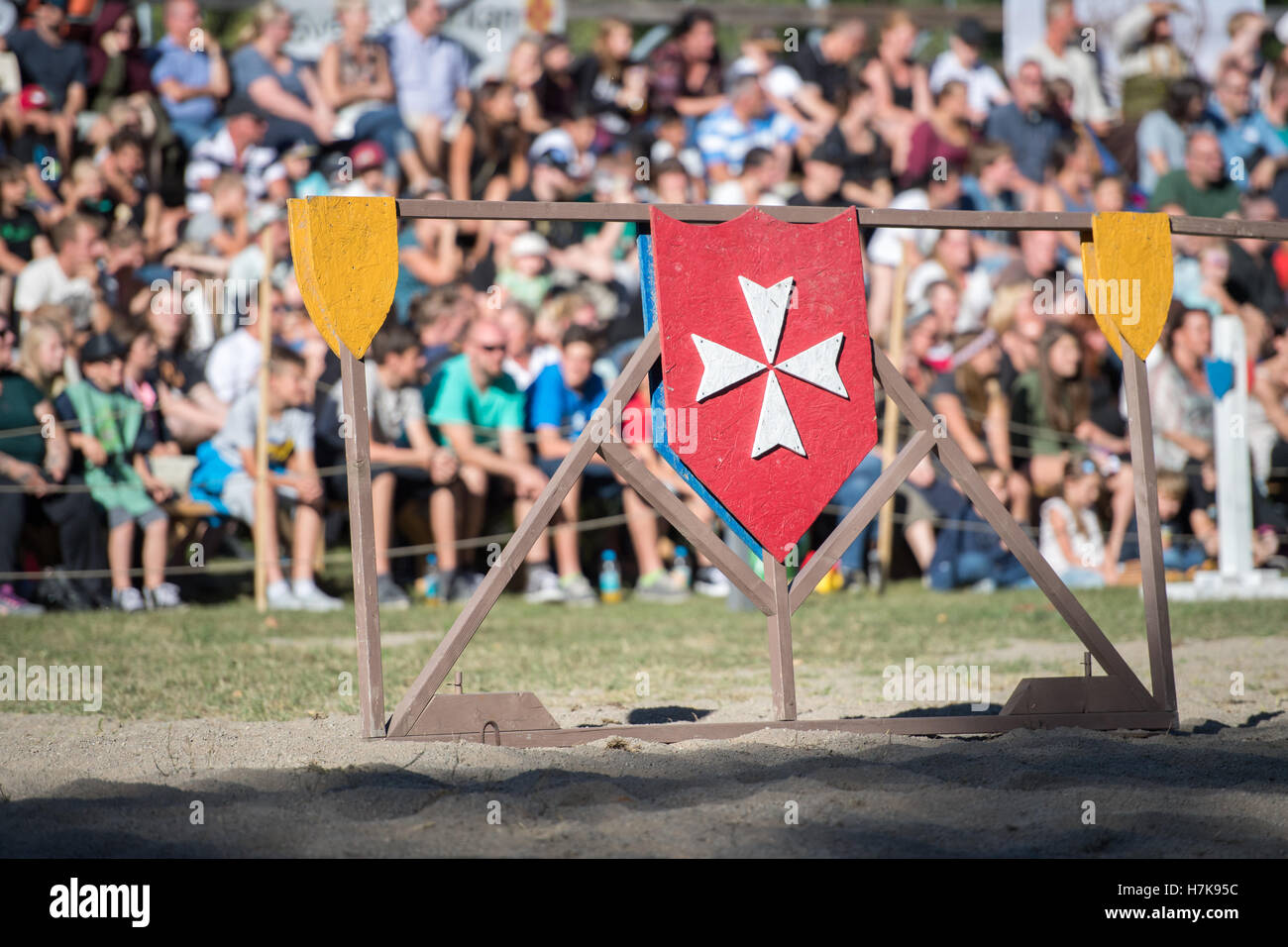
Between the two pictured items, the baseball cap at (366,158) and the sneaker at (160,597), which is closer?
the sneaker at (160,597)

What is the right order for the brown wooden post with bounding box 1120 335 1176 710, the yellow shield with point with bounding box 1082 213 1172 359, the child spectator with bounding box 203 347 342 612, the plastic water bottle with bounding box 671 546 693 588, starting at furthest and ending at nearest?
the plastic water bottle with bounding box 671 546 693 588 → the child spectator with bounding box 203 347 342 612 → the yellow shield with point with bounding box 1082 213 1172 359 → the brown wooden post with bounding box 1120 335 1176 710

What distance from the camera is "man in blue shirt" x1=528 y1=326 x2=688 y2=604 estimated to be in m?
8.88

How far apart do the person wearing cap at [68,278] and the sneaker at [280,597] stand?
2.06 meters

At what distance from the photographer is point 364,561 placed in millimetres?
4188

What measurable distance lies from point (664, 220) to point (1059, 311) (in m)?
6.52

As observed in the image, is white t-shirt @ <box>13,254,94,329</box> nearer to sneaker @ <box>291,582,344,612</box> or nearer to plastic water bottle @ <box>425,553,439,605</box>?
sneaker @ <box>291,582,344,612</box>

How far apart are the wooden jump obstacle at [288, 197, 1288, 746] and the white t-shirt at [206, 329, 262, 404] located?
478 cm

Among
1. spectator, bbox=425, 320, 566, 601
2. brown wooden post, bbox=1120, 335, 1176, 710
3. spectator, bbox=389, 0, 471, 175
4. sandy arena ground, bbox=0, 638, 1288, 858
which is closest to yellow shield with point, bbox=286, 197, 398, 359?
sandy arena ground, bbox=0, 638, 1288, 858

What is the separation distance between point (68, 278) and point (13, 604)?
220 cm

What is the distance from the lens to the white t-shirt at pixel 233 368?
29.1 feet

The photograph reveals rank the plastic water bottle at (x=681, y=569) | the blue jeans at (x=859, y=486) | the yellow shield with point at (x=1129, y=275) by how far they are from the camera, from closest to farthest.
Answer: the yellow shield with point at (x=1129, y=275) < the plastic water bottle at (x=681, y=569) < the blue jeans at (x=859, y=486)

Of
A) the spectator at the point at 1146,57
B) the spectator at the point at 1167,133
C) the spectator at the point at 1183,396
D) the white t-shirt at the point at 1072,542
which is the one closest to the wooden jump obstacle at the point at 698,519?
the white t-shirt at the point at 1072,542

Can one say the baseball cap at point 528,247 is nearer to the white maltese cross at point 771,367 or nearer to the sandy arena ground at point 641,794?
the white maltese cross at point 771,367

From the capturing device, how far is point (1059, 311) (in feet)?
33.5
